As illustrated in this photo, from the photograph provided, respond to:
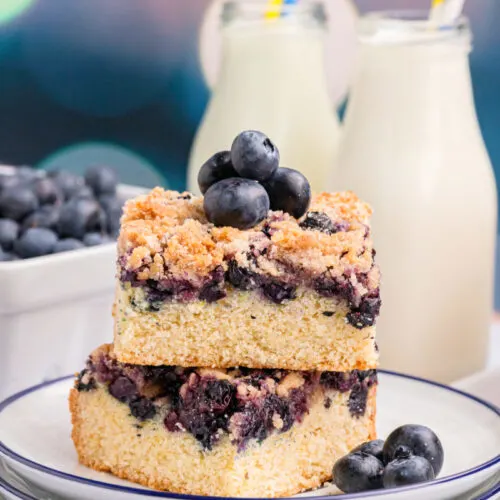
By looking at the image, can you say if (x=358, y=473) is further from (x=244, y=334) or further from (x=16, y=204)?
(x=16, y=204)

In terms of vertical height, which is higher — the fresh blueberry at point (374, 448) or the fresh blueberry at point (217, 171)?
the fresh blueberry at point (217, 171)

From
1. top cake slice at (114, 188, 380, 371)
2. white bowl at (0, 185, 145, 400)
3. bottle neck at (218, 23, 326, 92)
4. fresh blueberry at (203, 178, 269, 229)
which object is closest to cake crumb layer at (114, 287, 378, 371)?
top cake slice at (114, 188, 380, 371)

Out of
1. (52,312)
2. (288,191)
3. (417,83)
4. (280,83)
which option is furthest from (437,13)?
(52,312)

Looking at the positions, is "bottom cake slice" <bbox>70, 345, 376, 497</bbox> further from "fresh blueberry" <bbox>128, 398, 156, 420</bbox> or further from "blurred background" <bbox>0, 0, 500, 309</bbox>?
"blurred background" <bbox>0, 0, 500, 309</bbox>

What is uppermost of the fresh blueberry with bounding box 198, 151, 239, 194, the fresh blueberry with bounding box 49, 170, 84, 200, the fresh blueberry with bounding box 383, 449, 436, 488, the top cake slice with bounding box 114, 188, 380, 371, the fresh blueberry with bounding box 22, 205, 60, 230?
the fresh blueberry with bounding box 198, 151, 239, 194

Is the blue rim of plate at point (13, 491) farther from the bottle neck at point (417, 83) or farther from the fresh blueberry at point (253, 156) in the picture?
the bottle neck at point (417, 83)

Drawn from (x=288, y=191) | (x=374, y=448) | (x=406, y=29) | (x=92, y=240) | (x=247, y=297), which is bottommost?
(x=374, y=448)

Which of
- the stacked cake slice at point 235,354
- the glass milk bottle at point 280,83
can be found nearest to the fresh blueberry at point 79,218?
the glass milk bottle at point 280,83
